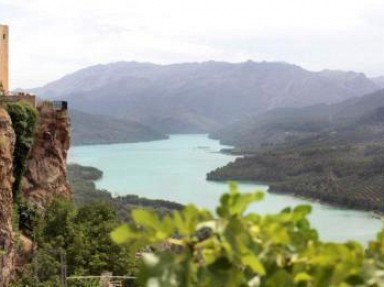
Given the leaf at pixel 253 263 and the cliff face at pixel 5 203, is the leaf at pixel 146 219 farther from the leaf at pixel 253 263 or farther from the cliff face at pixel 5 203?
the cliff face at pixel 5 203

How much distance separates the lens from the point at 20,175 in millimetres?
17984

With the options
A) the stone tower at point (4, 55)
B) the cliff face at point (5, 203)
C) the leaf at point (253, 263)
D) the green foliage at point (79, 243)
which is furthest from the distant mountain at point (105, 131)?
the leaf at point (253, 263)

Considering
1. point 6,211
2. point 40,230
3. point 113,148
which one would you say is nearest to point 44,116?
point 40,230

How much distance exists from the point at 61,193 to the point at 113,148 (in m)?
120

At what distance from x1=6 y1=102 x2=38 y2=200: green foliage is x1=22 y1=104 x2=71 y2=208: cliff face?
58.6 inches

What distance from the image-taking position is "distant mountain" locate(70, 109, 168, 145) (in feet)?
499

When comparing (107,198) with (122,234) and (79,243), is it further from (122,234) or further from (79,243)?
(122,234)

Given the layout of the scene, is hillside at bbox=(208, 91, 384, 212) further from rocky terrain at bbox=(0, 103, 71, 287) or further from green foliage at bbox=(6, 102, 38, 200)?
green foliage at bbox=(6, 102, 38, 200)

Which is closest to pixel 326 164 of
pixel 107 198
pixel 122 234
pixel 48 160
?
pixel 107 198

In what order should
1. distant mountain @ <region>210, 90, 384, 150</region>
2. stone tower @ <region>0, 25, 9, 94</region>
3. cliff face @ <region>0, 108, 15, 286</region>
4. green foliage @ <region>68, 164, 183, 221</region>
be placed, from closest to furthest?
cliff face @ <region>0, 108, 15, 286</region> → stone tower @ <region>0, 25, 9, 94</region> → green foliage @ <region>68, 164, 183, 221</region> → distant mountain @ <region>210, 90, 384, 150</region>

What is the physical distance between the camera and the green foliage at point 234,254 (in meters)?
1.33

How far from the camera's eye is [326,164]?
87250 mm

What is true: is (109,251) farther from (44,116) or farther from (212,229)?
(212,229)

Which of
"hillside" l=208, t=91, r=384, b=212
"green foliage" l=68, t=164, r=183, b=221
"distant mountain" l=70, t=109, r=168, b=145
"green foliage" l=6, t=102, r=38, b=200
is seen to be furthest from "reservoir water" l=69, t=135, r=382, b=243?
"green foliage" l=6, t=102, r=38, b=200
